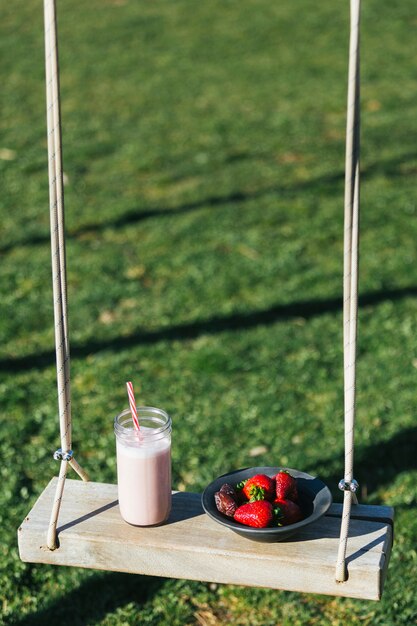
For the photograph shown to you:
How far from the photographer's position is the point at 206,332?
585 centimetres

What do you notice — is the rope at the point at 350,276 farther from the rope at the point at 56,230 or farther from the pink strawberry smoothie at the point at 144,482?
the rope at the point at 56,230

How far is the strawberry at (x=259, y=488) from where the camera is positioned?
111 inches

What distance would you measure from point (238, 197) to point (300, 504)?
5.29 meters

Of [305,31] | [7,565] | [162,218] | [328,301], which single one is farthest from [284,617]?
[305,31]

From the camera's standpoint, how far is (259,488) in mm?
2832

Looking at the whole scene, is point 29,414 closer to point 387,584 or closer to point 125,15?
point 387,584

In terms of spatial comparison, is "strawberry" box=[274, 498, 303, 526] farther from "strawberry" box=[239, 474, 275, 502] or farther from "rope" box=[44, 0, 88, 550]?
"rope" box=[44, 0, 88, 550]

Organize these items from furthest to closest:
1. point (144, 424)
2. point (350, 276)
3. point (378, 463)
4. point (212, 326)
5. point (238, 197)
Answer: point (238, 197) → point (212, 326) → point (378, 463) → point (144, 424) → point (350, 276)

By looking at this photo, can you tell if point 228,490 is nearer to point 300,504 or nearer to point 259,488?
point 259,488

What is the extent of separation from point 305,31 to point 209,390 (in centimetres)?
923

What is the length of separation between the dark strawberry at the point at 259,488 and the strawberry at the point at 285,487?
2 cm

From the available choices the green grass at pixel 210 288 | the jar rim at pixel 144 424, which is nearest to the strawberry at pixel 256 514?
the jar rim at pixel 144 424

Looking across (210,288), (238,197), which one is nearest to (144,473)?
(210,288)

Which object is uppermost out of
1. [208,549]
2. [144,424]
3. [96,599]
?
[144,424]
